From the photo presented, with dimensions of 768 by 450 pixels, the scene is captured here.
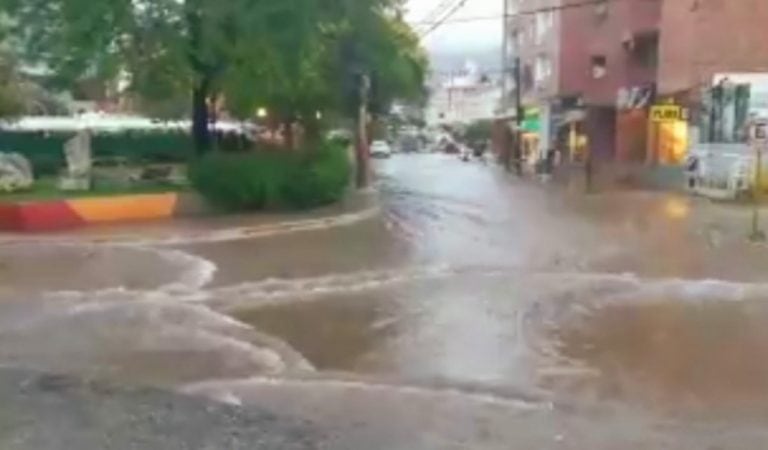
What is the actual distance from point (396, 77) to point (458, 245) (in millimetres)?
17457

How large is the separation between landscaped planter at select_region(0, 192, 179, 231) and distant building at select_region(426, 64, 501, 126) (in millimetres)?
101017

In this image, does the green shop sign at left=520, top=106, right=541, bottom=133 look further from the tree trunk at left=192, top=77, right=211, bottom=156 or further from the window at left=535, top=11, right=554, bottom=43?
the tree trunk at left=192, top=77, right=211, bottom=156

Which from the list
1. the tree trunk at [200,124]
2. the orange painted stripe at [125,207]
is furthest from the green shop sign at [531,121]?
the orange painted stripe at [125,207]

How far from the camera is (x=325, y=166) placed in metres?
32.7

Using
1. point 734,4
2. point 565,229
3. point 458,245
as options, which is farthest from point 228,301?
point 734,4

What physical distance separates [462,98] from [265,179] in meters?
133

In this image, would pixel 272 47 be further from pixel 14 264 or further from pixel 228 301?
pixel 228 301

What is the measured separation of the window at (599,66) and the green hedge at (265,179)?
33.3 metres

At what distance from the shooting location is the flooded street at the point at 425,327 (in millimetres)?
9398

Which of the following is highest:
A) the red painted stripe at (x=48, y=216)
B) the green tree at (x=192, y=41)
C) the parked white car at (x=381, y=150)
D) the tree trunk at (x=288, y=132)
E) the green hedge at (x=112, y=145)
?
the green tree at (x=192, y=41)

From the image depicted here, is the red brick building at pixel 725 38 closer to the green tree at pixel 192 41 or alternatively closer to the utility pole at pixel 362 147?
the utility pole at pixel 362 147

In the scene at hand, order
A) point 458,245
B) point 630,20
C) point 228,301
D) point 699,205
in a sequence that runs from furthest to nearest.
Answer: point 630,20, point 699,205, point 458,245, point 228,301

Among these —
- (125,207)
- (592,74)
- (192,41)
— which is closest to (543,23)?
(592,74)

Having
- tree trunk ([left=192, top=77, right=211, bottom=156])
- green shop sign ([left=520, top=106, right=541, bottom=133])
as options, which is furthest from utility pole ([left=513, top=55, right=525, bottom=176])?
tree trunk ([left=192, top=77, right=211, bottom=156])
